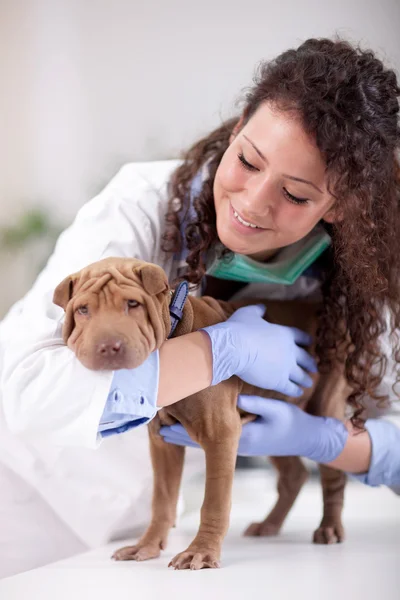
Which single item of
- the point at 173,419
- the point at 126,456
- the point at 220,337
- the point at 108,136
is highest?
the point at 108,136

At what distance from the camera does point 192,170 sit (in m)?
1.54

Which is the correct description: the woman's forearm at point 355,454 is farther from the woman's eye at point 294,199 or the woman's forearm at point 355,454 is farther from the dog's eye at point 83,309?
the dog's eye at point 83,309

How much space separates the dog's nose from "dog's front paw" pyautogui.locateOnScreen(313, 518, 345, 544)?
81 cm

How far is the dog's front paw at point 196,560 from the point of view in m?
1.08

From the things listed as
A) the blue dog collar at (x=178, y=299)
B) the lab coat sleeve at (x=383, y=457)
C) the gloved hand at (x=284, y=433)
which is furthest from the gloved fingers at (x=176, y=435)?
the lab coat sleeve at (x=383, y=457)

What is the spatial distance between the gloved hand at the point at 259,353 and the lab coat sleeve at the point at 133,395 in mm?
153

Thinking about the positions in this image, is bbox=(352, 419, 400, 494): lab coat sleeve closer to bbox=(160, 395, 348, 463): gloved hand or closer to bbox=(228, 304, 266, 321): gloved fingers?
bbox=(160, 395, 348, 463): gloved hand

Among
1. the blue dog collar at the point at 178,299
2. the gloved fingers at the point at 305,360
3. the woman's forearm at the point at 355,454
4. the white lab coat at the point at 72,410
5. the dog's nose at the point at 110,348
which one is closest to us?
the dog's nose at the point at 110,348

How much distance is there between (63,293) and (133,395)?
191mm

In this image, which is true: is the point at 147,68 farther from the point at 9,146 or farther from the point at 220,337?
the point at 220,337

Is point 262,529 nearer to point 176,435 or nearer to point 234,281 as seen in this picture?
point 176,435

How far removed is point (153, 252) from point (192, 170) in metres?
0.23

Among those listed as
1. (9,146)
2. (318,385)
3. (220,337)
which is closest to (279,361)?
(220,337)

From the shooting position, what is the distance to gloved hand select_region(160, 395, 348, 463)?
137 cm
